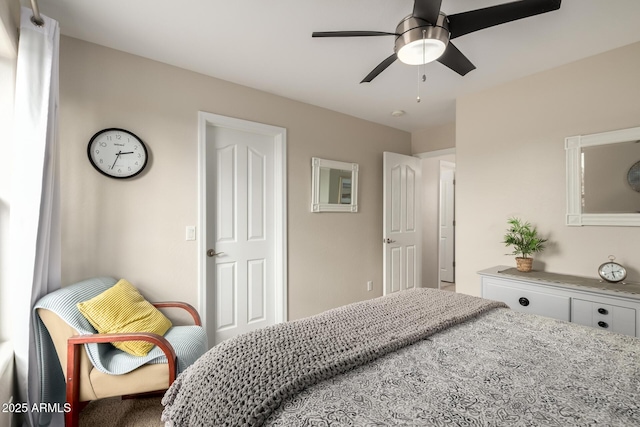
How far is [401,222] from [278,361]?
10.5 ft

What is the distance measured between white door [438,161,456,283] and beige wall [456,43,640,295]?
248 cm

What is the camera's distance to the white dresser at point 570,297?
1.86m

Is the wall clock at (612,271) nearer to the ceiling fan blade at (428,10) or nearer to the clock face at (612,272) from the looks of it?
the clock face at (612,272)

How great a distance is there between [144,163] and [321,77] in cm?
158

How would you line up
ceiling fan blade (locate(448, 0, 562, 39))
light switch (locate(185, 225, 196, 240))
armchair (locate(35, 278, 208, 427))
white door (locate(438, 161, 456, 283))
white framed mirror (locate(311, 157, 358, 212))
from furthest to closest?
white door (locate(438, 161, 456, 283)), white framed mirror (locate(311, 157, 358, 212)), light switch (locate(185, 225, 196, 240)), armchair (locate(35, 278, 208, 427)), ceiling fan blade (locate(448, 0, 562, 39))

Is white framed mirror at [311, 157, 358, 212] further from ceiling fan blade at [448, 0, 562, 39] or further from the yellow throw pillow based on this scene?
ceiling fan blade at [448, 0, 562, 39]

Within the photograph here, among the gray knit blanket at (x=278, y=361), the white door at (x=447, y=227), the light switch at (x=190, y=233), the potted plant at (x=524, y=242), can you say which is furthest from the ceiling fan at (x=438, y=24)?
the white door at (x=447, y=227)

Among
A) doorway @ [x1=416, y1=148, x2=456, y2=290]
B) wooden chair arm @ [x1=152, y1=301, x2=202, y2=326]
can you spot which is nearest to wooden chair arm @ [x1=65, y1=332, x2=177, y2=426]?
wooden chair arm @ [x1=152, y1=301, x2=202, y2=326]

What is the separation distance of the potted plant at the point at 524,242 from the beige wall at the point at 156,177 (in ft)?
5.73

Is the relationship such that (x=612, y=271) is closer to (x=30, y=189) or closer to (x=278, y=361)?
(x=278, y=361)

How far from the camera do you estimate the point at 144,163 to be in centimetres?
219

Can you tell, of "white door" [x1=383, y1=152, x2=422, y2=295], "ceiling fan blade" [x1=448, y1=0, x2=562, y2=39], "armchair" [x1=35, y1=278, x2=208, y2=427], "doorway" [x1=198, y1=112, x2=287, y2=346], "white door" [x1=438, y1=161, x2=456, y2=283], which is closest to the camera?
"ceiling fan blade" [x1=448, y1=0, x2=562, y2=39]

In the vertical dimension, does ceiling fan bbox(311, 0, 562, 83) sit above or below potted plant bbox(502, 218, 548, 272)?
above

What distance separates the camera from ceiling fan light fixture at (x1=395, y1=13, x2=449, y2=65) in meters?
1.44
